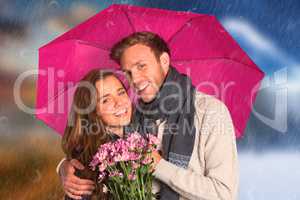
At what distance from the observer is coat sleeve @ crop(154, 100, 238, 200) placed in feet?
5.35

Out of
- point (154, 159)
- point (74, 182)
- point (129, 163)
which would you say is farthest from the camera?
point (74, 182)

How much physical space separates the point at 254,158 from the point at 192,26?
32.9 inches

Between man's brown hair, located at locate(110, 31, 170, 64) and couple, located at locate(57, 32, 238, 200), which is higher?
man's brown hair, located at locate(110, 31, 170, 64)

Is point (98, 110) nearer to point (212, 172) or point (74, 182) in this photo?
point (74, 182)

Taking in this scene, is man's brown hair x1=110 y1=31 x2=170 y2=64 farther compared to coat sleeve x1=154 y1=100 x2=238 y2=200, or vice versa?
man's brown hair x1=110 y1=31 x2=170 y2=64

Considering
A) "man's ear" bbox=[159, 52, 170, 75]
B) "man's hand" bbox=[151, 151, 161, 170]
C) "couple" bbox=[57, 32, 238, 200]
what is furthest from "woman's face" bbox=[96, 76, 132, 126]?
"man's hand" bbox=[151, 151, 161, 170]

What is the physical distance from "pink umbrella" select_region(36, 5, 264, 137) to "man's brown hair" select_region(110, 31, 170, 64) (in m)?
0.02

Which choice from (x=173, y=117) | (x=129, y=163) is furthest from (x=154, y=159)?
(x=173, y=117)

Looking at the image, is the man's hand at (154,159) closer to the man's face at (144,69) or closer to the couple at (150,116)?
the couple at (150,116)

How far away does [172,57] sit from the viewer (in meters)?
1.91

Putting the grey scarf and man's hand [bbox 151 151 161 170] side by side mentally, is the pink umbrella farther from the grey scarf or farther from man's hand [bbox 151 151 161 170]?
man's hand [bbox 151 151 161 170]

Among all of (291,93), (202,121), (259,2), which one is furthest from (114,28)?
(291,93)

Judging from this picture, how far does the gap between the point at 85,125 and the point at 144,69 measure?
0.30 meters

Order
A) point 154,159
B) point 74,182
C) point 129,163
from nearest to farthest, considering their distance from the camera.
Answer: point 129,163 → point 154,159 → point 74,182
